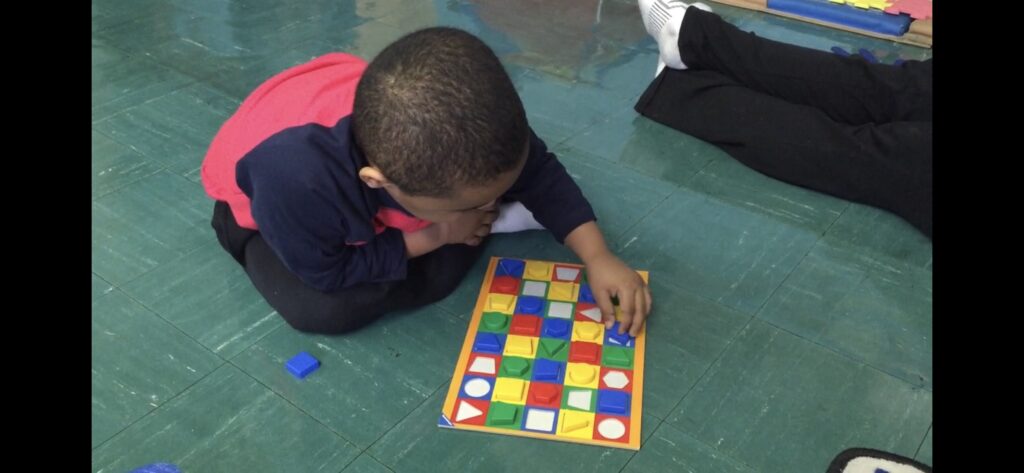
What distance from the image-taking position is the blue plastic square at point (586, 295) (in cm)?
122

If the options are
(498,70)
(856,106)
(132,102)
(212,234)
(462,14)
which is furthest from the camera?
(462,14)

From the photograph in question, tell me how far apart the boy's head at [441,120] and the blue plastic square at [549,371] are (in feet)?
0.91

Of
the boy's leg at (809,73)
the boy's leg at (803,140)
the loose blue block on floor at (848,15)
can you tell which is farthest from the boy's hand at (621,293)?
the loose blue block on floor at (848,15)

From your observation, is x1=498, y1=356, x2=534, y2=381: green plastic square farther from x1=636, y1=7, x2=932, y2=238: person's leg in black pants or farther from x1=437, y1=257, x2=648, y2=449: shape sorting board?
x1=636, y1=7, x2=932, y2=238: person's leg in black pants

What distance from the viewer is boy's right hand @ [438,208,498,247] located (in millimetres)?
1137

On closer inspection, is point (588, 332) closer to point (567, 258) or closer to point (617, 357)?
point (617, 357)

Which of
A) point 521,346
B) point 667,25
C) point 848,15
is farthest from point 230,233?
point 848,15

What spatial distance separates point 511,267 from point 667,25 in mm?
722

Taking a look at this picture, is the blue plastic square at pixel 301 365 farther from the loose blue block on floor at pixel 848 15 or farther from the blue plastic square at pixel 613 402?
the loose blue block on floor at pixel 848 15

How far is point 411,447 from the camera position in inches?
39.6

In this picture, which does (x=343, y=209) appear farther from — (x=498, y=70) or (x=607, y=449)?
(x=607, y=449)
